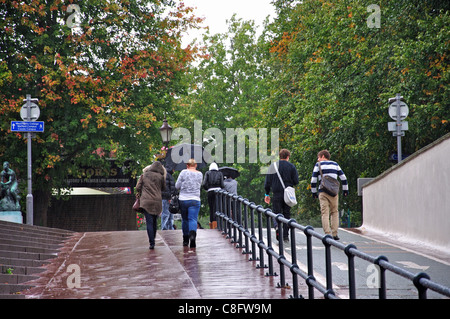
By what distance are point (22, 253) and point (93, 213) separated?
25.6m

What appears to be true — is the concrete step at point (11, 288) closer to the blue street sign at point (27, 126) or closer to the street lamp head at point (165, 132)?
the blue street sign at point (27, 126)

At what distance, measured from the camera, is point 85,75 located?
2348cm

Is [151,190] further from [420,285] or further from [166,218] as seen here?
[420,285]

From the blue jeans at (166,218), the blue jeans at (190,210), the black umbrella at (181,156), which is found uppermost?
the black umbrella at (181,156)

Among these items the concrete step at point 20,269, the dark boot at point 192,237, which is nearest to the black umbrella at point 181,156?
→ the dark boot at point 192,237

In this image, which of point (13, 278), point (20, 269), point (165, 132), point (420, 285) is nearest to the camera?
point (420, 285)

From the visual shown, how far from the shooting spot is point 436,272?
1056 cm

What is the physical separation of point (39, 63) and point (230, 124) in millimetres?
25915

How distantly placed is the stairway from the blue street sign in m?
3.29

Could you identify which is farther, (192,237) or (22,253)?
(192,237)

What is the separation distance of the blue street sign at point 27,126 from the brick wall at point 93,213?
17.0 metres

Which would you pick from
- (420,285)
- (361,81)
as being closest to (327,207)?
(420,285)

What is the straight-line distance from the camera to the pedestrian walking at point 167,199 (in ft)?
58.2
